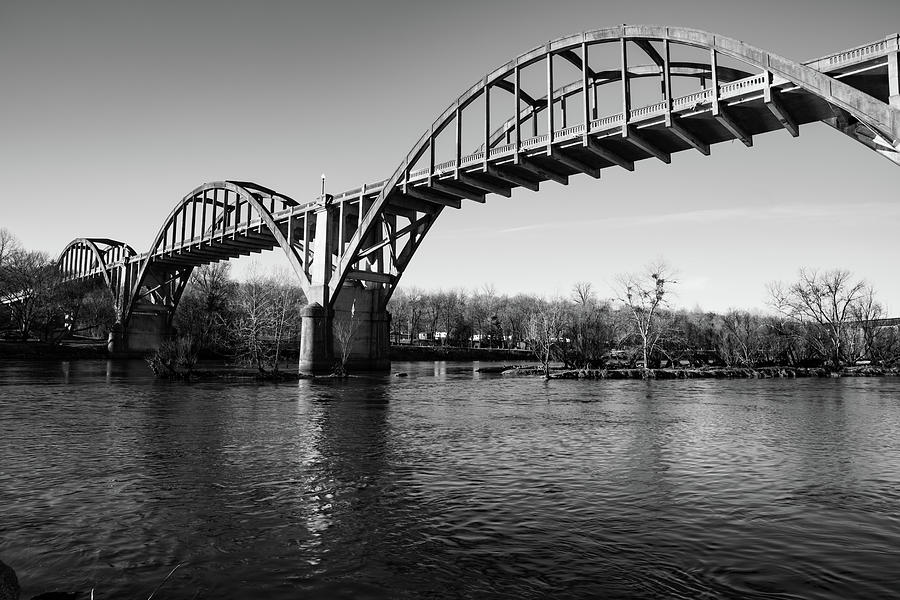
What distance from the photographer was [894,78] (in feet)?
59.1

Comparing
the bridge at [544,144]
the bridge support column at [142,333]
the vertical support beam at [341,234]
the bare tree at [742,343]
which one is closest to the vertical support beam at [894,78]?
the bridge at [544,144]

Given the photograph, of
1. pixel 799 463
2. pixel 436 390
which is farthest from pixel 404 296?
pixel 799 463

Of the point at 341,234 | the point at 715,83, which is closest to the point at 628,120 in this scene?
the point at 715,83

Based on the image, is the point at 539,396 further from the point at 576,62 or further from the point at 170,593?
the point at 170,593

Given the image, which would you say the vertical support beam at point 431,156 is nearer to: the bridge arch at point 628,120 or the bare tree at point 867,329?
the bridge arch at point 628,120

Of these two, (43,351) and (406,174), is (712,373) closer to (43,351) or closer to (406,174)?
(406,174)

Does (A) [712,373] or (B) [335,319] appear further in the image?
(A) [712,373]

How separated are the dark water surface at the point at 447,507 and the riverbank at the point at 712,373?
88.1 feet

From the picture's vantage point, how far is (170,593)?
5703mm

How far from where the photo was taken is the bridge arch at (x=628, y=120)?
65.1 feet

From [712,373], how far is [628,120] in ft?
101

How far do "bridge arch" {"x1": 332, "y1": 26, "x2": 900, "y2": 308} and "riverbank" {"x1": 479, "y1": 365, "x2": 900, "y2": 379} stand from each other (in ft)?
50.7

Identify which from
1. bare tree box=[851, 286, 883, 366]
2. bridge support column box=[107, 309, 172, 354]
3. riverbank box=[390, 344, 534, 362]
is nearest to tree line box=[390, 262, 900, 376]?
bare tree box=[851, 286, 883, 366]

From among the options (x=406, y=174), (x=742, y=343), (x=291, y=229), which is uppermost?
(x=406, y=174)
